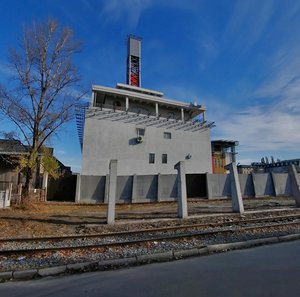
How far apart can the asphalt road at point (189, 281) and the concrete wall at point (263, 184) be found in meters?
19.0

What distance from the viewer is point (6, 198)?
15.7 metres

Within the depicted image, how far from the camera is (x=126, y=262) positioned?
5973 millimetres

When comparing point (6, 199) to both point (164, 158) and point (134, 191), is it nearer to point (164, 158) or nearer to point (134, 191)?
point (134, 191)

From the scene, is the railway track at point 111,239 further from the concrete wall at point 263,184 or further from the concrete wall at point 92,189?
the concrete wall at point 263,184

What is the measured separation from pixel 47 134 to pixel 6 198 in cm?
443

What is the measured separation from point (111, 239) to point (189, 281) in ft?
14.5

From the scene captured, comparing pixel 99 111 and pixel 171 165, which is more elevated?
pixel 99 111

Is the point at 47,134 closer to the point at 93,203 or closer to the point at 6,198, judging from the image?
the point at 6,198

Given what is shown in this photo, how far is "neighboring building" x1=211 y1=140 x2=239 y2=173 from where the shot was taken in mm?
48072

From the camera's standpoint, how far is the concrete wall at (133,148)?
31.4m

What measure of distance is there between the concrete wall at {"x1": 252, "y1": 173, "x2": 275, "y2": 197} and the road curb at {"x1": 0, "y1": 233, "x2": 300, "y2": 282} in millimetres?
17208

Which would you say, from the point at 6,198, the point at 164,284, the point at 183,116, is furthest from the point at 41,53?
the point at 183,116

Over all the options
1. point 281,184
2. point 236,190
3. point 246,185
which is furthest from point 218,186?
point 236,190

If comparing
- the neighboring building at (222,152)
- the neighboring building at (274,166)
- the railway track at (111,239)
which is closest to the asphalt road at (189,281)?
the railway track at (111,239)
